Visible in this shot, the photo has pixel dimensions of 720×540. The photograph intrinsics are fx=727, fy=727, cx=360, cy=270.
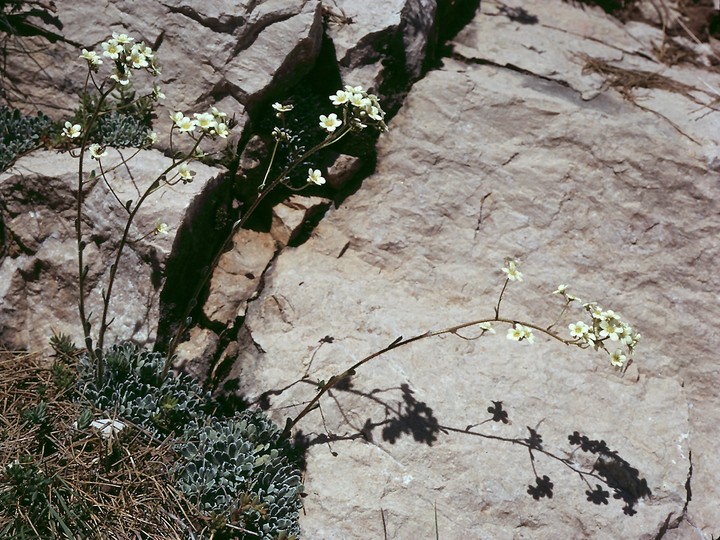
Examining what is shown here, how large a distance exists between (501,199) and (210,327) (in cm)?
206

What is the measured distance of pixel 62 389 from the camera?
377cm

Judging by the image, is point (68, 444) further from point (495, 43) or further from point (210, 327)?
point (495, 43)

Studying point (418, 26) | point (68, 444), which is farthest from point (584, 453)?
point (418, 26)

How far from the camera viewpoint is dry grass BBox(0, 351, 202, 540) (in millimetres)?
3252

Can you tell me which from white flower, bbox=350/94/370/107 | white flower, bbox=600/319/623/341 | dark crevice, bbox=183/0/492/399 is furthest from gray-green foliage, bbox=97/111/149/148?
white flower, bbox=600/319/623/341

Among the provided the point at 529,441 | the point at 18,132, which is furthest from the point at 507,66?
the point at 18,132

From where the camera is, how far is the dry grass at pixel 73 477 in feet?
10.7

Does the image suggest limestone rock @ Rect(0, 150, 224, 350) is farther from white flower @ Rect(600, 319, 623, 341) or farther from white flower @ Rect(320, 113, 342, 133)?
white flower @ Rect(600, 319, 623, 341)

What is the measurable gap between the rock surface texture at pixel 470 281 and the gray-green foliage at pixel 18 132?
92mm

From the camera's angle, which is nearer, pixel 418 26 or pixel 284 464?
pixel 284 464

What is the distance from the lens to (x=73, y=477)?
3426 millimetres

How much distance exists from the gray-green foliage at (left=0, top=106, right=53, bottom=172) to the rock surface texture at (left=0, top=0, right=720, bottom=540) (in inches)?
3.6

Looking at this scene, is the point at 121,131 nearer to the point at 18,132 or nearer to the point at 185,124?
the point at 18,132

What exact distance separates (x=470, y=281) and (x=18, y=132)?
289 cm
